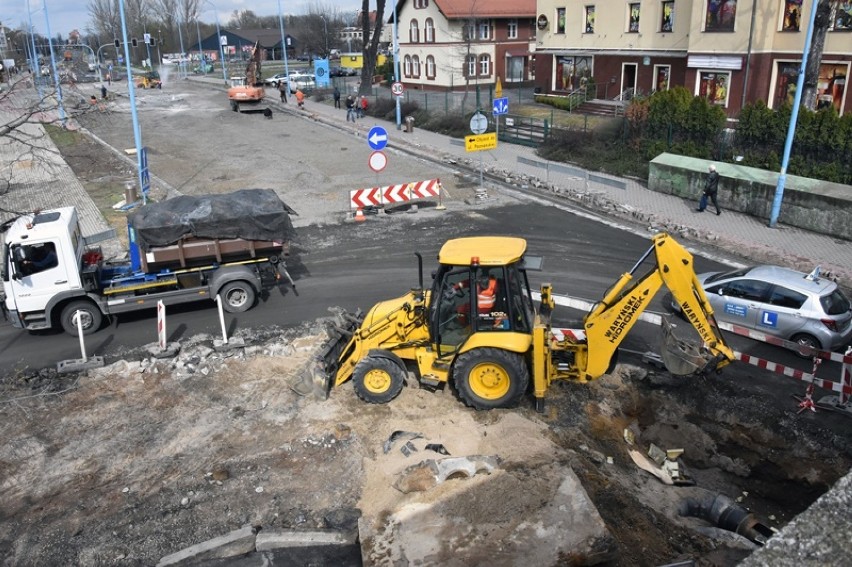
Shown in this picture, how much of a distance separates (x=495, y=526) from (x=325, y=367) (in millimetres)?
4241

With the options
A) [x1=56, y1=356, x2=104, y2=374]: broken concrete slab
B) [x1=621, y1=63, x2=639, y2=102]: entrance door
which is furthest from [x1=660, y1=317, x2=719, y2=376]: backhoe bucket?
[x1=621, y1=63, x2=639, y2=102]: entrance door

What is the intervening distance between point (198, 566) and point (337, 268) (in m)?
10.1

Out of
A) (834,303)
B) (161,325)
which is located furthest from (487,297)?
(834,303)

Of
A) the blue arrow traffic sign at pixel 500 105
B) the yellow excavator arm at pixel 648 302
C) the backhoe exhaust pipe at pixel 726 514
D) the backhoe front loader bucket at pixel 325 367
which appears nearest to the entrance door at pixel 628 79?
the blue arrow traffic sign at pixel 500 105

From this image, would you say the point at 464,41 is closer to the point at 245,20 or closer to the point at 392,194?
the point at 392,194

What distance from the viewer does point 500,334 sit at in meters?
9.80

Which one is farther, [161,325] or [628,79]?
[628,79]

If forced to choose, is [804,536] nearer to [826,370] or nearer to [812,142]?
[826,370]

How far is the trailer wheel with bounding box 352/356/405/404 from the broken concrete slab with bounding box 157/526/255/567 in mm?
2974

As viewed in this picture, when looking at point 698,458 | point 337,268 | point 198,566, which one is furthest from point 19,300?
point 698,458

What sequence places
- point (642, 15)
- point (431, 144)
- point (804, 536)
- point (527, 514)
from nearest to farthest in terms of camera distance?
point (804, 536) < point (527, 514) < point (431, 144) < point (642, 15)

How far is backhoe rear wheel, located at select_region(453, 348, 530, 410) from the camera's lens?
9734 millimetres

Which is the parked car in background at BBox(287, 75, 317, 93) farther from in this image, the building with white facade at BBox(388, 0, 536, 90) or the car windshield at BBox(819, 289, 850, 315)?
the car windshield at BBox(819, 289, 850, 315)

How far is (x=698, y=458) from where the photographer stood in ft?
31.2
